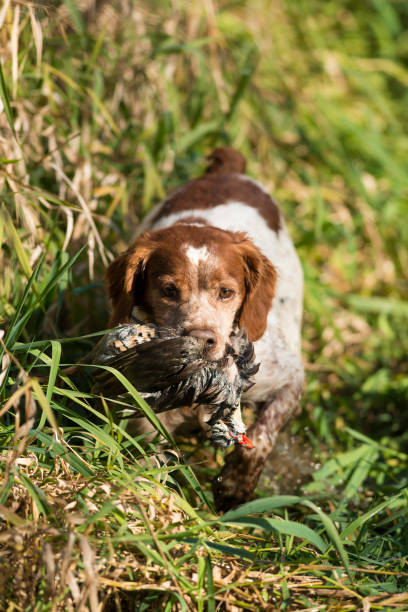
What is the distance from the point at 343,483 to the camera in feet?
10.8

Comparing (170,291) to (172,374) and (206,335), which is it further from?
(172,374)

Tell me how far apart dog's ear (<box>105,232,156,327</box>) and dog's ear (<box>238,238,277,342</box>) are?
16.2 inches

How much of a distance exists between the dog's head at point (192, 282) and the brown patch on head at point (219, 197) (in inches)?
22.0

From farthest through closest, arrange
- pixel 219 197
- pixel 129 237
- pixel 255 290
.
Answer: pixel 129 237 → pixel 219 197 → pixel 255 290

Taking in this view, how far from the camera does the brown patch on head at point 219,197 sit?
360 cm

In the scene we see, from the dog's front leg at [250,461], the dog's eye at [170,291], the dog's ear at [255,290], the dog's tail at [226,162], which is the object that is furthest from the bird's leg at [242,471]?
the dog's tail at [226,162]

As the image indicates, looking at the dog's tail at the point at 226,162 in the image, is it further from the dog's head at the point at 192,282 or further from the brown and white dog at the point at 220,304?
the dog's head at the point at 192,282

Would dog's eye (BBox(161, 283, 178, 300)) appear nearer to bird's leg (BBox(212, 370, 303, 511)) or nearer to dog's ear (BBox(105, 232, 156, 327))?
dog's ear (BBox(105, 232, 156, 327))

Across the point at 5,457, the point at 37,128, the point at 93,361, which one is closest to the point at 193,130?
the point at 37,128

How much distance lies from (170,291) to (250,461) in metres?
0.72

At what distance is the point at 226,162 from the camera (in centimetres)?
399

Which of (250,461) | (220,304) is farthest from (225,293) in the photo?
(250,461)

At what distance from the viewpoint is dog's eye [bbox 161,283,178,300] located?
2834 millimetres

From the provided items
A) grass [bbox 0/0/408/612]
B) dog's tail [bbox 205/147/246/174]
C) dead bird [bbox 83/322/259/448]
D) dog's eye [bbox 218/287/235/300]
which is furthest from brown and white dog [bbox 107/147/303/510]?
dog's tail [bbox 205/147/246/174]
